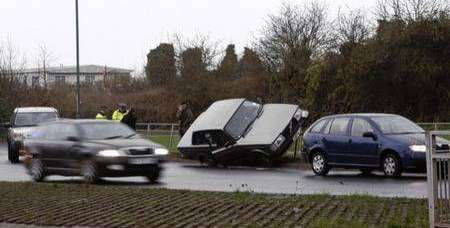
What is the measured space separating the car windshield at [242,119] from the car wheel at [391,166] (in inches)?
214

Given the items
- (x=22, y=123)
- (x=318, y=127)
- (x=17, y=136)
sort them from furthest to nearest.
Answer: (x=22, y=123) < (x=17, y=136) < (x=318, y=127)

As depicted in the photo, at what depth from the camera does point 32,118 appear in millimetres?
26609

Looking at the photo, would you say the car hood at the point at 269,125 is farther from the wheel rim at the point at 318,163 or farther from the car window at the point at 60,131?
the car window at the point at 60,131

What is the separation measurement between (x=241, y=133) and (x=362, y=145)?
4.86 meters

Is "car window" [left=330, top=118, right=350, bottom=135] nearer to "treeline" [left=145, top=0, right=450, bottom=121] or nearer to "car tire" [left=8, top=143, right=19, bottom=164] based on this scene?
"car tire" [left=8, top=143, right=19, bottom=164]

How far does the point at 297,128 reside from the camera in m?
21.5

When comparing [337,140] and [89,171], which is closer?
[89,171]

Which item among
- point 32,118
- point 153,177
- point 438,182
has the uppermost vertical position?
point 32,118

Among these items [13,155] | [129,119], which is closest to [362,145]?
[129,119]

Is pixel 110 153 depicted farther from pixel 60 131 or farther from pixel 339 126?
pixel 339 126

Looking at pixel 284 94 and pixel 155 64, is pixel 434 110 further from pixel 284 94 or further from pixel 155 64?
pixel 155 64

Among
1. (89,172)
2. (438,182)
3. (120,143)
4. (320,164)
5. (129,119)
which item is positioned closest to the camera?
(438,182)

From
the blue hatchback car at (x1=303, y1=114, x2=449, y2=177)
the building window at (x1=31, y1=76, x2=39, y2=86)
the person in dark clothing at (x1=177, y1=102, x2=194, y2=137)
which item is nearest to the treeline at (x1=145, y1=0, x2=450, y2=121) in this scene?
the building window at (x1=31, y1=76, x2=39, y2=86)

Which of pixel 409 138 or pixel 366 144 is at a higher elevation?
pixel 409 138
